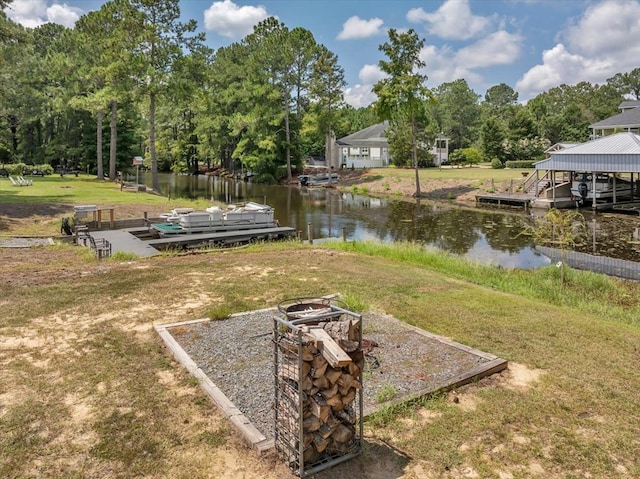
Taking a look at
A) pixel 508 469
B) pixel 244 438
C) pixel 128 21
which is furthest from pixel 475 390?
pixel 128 21

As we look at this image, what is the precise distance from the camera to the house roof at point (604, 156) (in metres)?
27.3

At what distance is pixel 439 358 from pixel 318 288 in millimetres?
4173

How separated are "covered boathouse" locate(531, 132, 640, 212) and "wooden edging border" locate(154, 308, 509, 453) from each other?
84.7ft

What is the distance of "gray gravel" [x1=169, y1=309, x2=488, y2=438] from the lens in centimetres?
558

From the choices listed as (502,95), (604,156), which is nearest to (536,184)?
(604,156)

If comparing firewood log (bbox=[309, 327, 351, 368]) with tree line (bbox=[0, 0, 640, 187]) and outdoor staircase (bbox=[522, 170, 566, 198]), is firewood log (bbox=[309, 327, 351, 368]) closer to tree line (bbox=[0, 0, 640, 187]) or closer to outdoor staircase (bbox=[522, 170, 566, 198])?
tree line (bbox=[0, 0, 640, 187])

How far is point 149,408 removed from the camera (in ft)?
17.2

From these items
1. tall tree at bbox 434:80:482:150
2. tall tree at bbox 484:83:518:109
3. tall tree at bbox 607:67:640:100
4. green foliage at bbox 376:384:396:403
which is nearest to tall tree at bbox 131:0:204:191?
green foliage at bbox 376:384:396:403

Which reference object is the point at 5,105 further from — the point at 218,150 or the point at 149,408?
the point at 149,408

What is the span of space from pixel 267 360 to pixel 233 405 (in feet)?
4.20

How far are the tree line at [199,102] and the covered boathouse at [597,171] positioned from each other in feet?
39.1

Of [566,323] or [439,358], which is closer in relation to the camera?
[439,358]

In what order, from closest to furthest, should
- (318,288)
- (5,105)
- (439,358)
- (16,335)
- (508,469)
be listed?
(508,469) < (439,358) < (16,335) < (318,288) < (5,105)

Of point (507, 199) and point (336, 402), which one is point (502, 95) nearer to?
point (507, 199)
